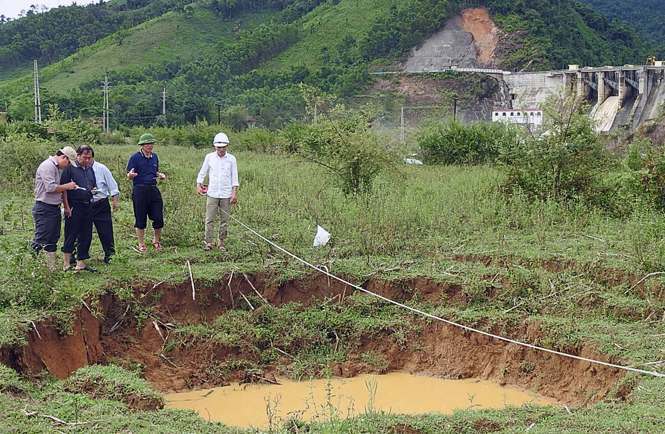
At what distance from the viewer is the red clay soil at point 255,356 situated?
5805mm

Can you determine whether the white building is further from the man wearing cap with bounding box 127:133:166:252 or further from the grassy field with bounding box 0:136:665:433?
the man wearing cap with bounding box 127:133:166:252

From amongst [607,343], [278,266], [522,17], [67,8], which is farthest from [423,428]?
[67,8]

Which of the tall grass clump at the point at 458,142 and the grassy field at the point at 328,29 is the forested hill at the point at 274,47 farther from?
the tall grass clump at the point at 458,142

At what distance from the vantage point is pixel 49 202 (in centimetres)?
684

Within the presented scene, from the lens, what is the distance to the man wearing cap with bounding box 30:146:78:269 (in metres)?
6.76

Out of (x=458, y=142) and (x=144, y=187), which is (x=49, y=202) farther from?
(x=458, y=142)

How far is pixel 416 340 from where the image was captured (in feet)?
22.6

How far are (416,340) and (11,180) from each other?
1052 centimetres

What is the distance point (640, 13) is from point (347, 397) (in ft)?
407

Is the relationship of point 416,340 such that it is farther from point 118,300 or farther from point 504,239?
point 118,300

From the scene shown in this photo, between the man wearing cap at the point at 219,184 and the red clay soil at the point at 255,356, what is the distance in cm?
108

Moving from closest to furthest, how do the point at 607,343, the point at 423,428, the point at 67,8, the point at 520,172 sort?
the point at 423,428, the point at 607,343, the point at 520,172, the point at 67,8

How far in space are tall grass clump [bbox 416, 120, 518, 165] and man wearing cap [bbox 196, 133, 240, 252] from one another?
13364mm

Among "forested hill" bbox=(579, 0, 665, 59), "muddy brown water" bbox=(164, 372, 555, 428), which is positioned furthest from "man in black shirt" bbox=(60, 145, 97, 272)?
"forested hill" bbox=(579, 0, 665, 59)
